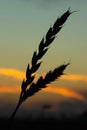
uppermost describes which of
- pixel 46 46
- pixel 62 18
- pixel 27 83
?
pixel 62 18

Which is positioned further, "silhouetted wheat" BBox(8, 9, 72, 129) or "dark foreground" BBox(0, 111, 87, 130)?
"dark foreground" BBox(0, 111, 87, 130)

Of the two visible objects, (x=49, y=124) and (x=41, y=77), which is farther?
(x=49, y=124)

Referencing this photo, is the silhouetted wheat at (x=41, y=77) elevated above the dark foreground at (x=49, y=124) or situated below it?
below

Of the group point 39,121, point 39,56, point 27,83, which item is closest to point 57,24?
point 39,56

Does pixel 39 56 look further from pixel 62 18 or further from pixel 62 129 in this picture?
pixel 62 129

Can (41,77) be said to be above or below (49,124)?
below

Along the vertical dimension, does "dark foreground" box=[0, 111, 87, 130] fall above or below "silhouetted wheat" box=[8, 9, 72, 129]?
above

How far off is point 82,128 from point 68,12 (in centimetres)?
1162

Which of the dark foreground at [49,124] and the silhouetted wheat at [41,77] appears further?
the dark foreground at [49,124]

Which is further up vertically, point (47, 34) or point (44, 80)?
point (47, 34)

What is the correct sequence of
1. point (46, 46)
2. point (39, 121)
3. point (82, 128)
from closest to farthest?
1. point (46, 46)
2. point (82, 128)
3. point (39, 121)

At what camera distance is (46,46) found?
288 cm

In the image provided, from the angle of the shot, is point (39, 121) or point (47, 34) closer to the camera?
point (47, 34)

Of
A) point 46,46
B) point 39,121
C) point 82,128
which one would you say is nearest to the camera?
point 46,46
